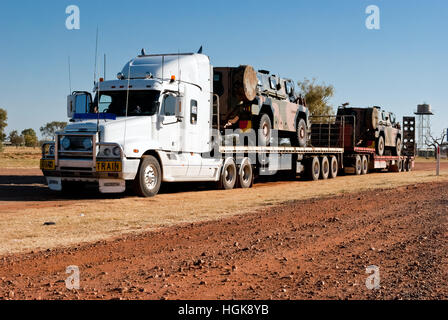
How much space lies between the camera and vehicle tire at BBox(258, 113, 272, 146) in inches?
693

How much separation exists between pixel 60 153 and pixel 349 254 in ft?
27.9

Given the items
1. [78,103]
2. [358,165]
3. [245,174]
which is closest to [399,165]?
[358,165]

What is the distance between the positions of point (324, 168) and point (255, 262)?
18416 mm

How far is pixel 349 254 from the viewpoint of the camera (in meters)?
6.16

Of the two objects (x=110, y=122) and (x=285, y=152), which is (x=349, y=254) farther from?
(x=285, y=152)

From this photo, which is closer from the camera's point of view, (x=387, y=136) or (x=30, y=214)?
(x=30, y=214)

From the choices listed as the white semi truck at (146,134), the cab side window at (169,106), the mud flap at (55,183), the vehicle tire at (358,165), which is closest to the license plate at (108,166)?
the white semi truck at (146,134)

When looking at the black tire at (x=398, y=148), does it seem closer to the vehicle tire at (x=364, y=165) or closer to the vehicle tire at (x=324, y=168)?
the vehicle tire at (x=364, y=165)

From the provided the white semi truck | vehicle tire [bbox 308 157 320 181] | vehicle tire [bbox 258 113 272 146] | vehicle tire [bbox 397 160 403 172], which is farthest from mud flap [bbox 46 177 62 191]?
vehicle tire [bbox 397 160 403 172]

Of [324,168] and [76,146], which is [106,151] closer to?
[76,146]

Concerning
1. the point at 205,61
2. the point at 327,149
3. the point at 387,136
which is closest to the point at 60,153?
the point at 205,61

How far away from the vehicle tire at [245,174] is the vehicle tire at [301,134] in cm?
445

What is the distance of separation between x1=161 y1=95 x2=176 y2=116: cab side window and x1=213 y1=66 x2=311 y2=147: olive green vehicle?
3613 mm

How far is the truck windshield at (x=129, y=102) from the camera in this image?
13.1 metres
